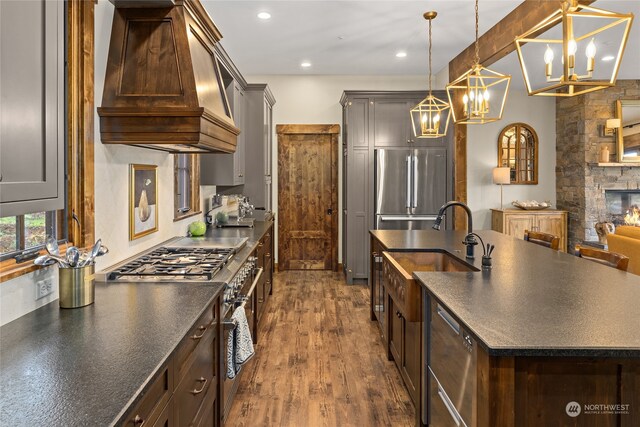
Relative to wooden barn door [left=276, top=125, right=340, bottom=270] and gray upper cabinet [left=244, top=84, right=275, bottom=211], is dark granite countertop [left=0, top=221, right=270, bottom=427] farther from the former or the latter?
wooden barn door [left=276, top=125, right=340, bottom=270]

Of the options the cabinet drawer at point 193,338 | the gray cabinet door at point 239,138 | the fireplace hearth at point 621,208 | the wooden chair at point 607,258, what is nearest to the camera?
the cabinet drawer at point 193,338

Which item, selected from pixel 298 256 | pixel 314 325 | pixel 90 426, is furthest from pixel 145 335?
pixel 298 256

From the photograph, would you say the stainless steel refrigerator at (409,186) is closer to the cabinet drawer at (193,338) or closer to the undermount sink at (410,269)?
the undermount sink at (410,269)

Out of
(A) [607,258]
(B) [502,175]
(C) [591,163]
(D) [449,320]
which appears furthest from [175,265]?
(C) [591,163]

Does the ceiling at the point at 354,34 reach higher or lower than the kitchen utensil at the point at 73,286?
higher

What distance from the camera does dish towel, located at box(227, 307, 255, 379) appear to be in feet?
8.10

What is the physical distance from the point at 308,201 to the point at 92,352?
6.02 meters

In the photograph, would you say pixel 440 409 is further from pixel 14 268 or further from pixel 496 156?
pixel 496 156

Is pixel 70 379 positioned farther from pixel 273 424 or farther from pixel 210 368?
pixel 273 424

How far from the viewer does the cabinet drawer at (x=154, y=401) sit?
3.71ft

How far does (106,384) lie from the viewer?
43.8 inches

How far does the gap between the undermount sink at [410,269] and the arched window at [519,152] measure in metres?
4.93

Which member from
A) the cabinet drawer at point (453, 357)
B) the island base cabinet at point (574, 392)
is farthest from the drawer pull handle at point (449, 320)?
the island base cabinet at point (574, 392)

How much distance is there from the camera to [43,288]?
1811mm
